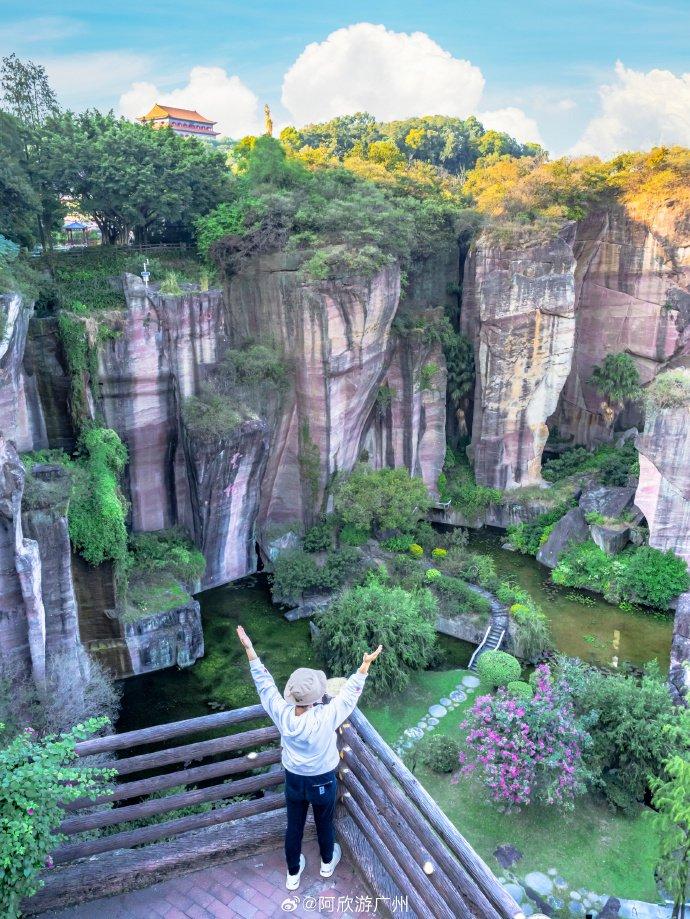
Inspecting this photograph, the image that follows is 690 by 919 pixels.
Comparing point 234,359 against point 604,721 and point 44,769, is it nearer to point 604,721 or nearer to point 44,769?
point 604,721

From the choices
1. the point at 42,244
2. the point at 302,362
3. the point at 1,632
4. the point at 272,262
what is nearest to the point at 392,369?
the point at 302,362

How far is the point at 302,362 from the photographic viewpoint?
54.1 ft

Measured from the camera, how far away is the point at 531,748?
31.2ft

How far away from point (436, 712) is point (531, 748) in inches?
107

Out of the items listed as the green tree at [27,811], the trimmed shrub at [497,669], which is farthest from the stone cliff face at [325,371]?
the green tree at [27,811]

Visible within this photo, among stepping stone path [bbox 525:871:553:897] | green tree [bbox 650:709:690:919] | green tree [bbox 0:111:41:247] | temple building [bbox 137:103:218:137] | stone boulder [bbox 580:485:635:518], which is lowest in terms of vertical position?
stepping stone path [bbox 525:871:553:897]

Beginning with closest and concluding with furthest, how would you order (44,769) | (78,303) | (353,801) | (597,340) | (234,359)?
(44,769), (353,801), (78,303), (234,359), (597,340)

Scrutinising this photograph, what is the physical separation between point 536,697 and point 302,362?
9416mm

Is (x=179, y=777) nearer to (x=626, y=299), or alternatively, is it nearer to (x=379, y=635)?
(x=379, y=635)

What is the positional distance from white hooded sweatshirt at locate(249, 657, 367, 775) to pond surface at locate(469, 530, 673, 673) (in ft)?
38.3

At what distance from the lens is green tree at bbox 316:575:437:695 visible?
12.1 metres

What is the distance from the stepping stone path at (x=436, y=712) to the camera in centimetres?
1124

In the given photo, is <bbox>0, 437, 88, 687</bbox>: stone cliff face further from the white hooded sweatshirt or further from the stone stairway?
the stone stairway

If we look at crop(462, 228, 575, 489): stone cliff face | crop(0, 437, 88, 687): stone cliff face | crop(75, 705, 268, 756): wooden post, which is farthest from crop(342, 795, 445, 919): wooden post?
crop(462, 228, 575, 489): stone cliff face
